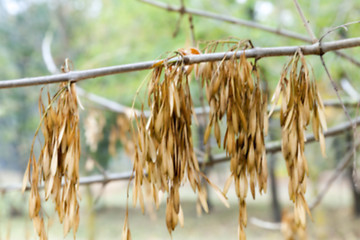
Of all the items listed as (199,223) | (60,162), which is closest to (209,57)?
(60,162)

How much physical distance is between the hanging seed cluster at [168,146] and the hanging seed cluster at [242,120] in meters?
0.07

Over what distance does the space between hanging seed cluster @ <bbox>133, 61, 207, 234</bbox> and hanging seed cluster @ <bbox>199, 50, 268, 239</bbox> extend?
67 millimetres

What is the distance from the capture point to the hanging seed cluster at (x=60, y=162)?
0.78m

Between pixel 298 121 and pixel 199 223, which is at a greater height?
pixel 298 121

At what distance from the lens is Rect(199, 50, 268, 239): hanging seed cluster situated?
0.76m

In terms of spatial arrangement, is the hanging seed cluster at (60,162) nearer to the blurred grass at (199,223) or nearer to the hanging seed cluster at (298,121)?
the hanging seed cluster at (298,121)

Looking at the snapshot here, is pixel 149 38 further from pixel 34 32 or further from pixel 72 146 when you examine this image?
pixel 72 146

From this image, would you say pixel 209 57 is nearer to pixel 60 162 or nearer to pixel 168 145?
pixel 168 145

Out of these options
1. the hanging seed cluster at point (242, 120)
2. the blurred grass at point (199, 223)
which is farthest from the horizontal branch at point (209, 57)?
the blurred grass at point (199, 223)

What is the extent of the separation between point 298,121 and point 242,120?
0.34ft

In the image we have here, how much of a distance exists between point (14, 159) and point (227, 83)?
42.4 ft

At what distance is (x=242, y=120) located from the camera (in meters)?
0.76

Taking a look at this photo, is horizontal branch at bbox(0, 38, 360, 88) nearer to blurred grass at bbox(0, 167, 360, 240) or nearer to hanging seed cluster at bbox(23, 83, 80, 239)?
hanging seed cluster at bbox(23, 83, 80, 239)

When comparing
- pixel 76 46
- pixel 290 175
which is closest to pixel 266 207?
pixel 76 46
